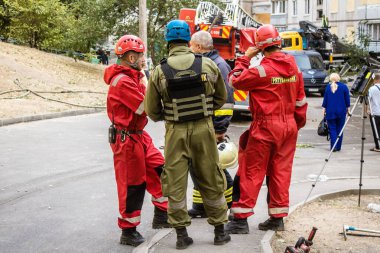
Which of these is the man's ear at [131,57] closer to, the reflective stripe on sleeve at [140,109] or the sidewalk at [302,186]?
the reflective stripe on sleeve at [140,109]

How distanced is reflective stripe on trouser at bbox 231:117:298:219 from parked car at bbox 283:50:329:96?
2456 cm

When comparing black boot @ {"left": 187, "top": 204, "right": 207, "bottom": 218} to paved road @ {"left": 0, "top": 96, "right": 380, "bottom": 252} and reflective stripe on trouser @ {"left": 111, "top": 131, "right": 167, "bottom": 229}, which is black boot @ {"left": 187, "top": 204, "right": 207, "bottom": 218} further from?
reflective stripe on trouser @ {"left": 111, "top": 131, "right": 167, "bottom": 229}

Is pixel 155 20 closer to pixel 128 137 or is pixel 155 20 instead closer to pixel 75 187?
pixel 75 187

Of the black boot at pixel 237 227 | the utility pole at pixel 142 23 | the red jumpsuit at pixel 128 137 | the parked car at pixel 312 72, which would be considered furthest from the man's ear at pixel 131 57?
the parked car at pixel 312 72

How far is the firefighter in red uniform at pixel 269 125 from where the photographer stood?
6449 millimetres

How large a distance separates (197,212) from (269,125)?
1.52 meters

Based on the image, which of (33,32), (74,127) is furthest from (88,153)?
(33,32)

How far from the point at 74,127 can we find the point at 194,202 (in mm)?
9947

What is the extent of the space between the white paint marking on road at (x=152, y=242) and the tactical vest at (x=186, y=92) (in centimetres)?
127

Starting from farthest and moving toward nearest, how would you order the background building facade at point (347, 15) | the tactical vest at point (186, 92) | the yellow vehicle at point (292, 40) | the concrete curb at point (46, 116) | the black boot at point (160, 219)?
the background building facade at point (347, 15) < the yellow vehicle at point (292, 40) < the concrete curb at point (46, 116) < the black boot at point (160, 219) < the tactical vest at point (186, 92)

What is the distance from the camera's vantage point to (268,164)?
669 centimetres

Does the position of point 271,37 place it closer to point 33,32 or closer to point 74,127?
point 74,127

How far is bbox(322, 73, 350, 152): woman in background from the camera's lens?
1360cm

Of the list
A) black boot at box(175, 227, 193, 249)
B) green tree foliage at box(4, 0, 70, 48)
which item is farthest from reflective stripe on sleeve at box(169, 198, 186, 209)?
green tree foliage at box(4, 0, 70, 48)
